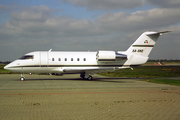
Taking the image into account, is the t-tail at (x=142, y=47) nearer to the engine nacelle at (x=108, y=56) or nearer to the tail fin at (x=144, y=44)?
the tail fin at (x=144, y=44)

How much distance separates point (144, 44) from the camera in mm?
24359

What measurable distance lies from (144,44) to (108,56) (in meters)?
4.91

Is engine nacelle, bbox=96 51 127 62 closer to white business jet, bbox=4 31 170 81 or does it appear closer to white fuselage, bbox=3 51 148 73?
white business jet, bbox=4 31 170 81

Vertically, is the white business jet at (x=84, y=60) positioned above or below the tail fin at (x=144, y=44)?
below

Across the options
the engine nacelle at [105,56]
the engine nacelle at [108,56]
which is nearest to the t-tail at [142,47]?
the engine nacelle at [108,56]

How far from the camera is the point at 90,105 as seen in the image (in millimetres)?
9391

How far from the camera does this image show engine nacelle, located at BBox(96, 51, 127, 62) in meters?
23.1

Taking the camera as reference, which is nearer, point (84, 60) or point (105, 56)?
point (105, 56)

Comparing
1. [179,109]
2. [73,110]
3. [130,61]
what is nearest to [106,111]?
[73,110]

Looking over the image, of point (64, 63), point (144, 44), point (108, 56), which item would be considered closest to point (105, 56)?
point (108, 56)

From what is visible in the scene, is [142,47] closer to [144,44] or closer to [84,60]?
[144,44]

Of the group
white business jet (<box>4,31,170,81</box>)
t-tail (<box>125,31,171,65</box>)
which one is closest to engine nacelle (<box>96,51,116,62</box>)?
white business jet (<box>4,31,170,81</box>)

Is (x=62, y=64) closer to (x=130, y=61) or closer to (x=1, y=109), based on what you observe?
(x=130, y=61)

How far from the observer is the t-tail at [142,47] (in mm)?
24203
